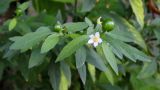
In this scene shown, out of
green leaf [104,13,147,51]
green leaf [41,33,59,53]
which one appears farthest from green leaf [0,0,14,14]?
green leaf [41,33,59,53]

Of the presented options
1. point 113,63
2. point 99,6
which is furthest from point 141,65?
point 113,63

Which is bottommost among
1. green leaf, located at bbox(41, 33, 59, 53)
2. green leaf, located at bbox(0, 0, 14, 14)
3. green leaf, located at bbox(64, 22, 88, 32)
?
green leaf, located at bbox(0, 0, 14, 14)

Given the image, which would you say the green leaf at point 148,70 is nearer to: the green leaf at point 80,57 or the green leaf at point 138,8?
the green leaf at point 138,8

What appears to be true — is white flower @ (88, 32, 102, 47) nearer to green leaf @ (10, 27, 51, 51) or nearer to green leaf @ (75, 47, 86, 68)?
green leaf @ (75, 47, 86, 68)

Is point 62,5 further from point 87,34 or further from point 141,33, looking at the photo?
point 87,34

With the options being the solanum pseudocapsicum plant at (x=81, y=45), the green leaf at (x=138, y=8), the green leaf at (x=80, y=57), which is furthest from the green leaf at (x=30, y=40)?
the green leaf at (x=138, y=8)
